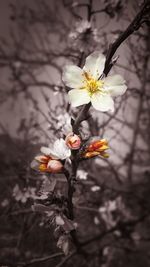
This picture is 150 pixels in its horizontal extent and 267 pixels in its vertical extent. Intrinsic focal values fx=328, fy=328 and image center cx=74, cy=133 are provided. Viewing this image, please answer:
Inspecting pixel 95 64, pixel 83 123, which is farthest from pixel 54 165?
pixel 83 123

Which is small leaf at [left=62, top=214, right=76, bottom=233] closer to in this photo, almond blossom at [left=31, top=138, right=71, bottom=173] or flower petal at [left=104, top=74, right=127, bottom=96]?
almond blossom at [left=31, top=138, right=71, bottom=173]

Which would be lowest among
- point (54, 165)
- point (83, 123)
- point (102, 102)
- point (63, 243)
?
point (63, 243)

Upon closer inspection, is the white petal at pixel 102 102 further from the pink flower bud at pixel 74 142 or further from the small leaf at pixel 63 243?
the small leaf at pixel 63 243

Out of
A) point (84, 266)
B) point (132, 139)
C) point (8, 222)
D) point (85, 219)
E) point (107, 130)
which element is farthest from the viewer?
point (132, 139)

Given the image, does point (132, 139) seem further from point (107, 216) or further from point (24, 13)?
point (24, 13)

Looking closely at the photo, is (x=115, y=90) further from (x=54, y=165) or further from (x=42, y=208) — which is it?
(x=42, y=208)

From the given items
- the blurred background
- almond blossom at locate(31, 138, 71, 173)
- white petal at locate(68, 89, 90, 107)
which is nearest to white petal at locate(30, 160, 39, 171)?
almond blossom at locate(31, 138, 71, 173)

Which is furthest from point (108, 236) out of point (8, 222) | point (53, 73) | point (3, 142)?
point (53, 73)
